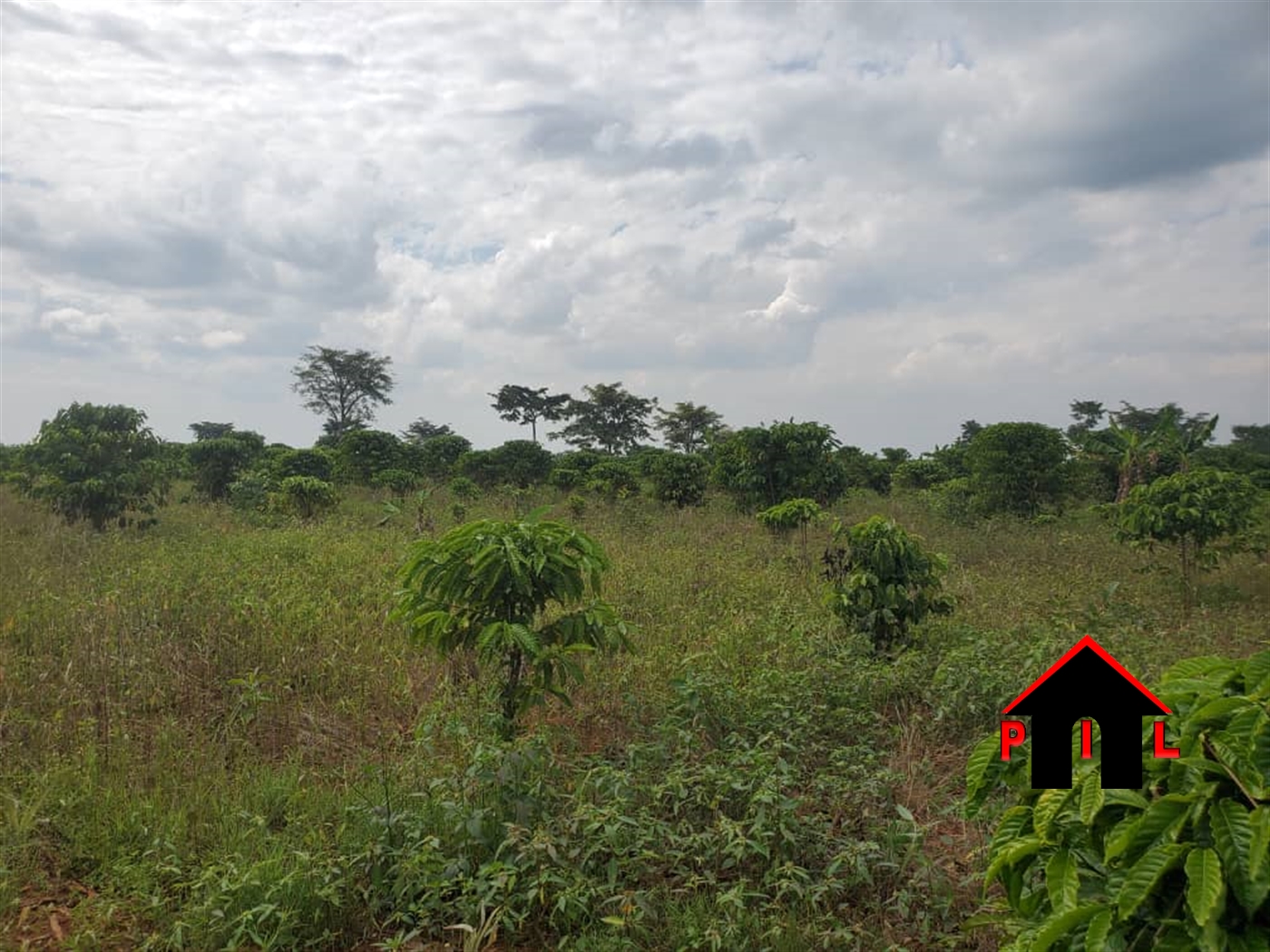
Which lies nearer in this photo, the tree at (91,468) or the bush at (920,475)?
the tree at (91,468)

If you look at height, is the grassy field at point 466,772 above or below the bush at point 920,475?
below

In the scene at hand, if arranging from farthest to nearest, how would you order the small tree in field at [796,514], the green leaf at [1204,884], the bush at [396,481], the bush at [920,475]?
the bush at [920,475] → the bush at [396,481] → the small tree in field at [796,514] → the green leaf at [1204,884]

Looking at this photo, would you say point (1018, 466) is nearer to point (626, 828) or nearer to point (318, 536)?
point (318, 536)

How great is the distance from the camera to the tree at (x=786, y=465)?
13164mm

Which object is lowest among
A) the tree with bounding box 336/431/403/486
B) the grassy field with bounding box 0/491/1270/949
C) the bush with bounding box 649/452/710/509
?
the grassy field with bounding box 0/491/1270/949

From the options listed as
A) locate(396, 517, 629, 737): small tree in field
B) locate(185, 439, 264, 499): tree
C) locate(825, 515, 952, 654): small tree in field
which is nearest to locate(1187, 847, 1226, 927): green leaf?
locate(396, 517, 629, 737): small tree in field

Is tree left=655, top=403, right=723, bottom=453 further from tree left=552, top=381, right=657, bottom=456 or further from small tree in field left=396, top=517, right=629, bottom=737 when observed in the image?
small tree in field left=396, top=517, right=629, bottom=737

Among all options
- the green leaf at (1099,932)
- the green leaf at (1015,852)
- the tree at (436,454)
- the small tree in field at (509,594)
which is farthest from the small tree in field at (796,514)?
the tree at (436,454)

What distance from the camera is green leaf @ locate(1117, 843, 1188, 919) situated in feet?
3.93

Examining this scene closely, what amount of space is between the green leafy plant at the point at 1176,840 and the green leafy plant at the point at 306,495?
39.5ft

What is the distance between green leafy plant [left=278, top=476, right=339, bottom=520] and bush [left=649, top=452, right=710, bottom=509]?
577 cm

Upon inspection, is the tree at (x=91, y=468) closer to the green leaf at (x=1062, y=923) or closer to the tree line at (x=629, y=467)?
the tree line at (x=629, y=467)

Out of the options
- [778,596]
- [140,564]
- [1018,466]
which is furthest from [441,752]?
[1018,466]

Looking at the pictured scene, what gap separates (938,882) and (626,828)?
1.18 metres
